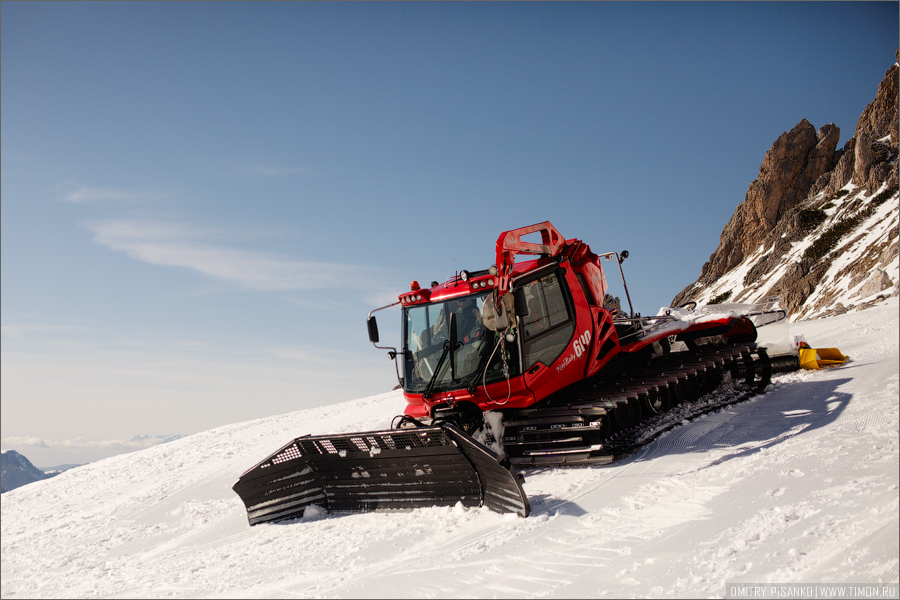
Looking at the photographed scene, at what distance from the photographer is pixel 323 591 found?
11.5 ft

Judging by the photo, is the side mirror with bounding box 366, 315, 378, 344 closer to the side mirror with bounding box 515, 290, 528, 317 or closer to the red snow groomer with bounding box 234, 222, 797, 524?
the red snow groomer with bounding box 234, 222, 797, 524

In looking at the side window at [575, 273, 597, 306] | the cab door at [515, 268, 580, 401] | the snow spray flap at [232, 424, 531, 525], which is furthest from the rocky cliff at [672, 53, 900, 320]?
the snow spray flap at [232, 424, 531, 525]

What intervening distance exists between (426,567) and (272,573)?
105 centimetres

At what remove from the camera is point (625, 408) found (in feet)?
24.2

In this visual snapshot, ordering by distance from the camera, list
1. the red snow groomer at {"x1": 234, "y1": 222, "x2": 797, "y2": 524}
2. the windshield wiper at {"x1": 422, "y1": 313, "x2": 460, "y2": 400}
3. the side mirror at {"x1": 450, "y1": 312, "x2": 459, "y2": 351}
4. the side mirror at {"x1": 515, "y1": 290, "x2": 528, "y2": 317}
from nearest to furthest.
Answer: the red snow groomer at {"x1": 234, "y1": 222, "x2": 797, "y2": 524}
the side mirror at {"x1": 515, "y1": 290, "x2": 528, "y2": 317}
the side mirror at {"x1": 450, "y1": 312, "x2": 459, "y2": 351}
the windshield wiper at {"x1": 422, "y1": 313, "x2": 460, "y2": 400}

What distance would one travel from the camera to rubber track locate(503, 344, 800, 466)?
603 cm

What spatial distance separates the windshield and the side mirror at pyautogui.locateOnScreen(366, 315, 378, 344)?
14.3 inches

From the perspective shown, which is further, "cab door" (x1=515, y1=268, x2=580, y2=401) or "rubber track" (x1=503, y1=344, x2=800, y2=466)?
"cab door" (x1=515, y1=268, x2=580, y2=401)

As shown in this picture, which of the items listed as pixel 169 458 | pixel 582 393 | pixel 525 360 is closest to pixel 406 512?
pixel 525 360

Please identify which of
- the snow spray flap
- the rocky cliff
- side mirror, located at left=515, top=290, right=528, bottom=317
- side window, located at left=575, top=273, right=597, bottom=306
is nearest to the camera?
the snow spray flap

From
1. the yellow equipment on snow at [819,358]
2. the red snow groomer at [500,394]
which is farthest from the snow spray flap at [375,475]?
the yellow equipment on snow at [819,358]

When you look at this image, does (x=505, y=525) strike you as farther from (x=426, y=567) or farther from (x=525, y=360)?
(x=525, y=360)

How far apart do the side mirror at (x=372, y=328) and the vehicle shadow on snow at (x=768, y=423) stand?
10.8 feet

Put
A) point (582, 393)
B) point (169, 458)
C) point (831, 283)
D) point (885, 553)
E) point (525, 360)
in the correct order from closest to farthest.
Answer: point (885, 553) < point (525, 360) < point (582, 393) < point (169, 458) < point (831, 283)
